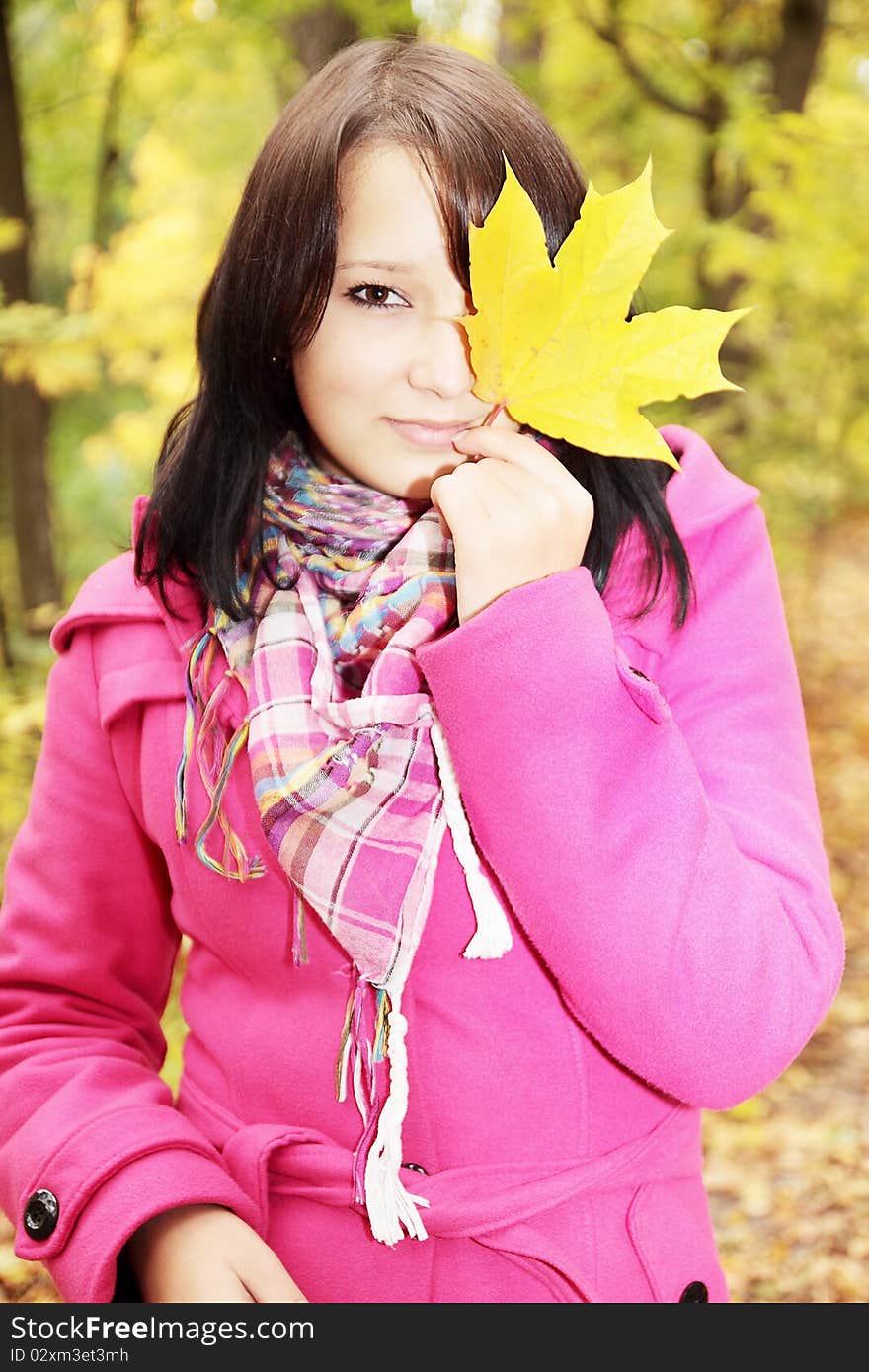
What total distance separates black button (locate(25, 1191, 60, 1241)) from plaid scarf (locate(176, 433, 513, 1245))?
13.5 inches

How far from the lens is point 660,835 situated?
1071 millimetres

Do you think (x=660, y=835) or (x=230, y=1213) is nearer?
(x=660, y=835)

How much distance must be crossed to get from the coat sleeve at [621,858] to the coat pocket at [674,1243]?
20 cm

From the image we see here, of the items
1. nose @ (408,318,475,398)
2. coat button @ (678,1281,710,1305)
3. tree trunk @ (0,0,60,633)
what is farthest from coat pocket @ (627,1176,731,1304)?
tree trunk @ (0,0,60,633)

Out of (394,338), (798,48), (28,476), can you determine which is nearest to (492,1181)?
(394,338)

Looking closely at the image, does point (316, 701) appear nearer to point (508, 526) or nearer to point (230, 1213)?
point (508, 526)

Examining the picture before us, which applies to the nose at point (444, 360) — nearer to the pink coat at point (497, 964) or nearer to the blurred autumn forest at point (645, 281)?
the pink coat at point (497, 964)

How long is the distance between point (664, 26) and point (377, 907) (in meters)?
5.67

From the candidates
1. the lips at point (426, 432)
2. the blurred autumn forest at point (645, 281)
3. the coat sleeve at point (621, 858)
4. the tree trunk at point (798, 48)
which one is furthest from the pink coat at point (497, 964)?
the tree trunk at point (798, 48)

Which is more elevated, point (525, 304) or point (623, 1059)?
point (525, 304)

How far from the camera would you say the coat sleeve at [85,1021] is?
1.24 meters

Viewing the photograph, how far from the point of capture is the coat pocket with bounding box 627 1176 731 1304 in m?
1.24

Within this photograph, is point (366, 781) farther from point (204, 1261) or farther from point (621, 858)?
point (204, 1261)

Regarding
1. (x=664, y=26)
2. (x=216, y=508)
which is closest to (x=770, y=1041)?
(x=216, y=508)
